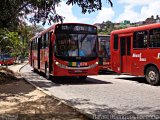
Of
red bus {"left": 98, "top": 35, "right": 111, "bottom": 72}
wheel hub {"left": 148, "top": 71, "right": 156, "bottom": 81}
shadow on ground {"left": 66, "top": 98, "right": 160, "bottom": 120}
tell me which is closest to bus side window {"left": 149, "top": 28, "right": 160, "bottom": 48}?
wheel hub {"left": 148, "top": 71, "right": 156, "bottom": 81}

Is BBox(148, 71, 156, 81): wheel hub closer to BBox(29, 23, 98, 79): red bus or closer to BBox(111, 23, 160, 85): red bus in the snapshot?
BBox(111, 23, 160, 85): red bus

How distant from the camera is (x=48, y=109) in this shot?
36.6ft

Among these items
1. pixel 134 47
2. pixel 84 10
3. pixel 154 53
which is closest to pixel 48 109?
pixel 84 10

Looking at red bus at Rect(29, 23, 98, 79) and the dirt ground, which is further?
red bus at Rect(29, 23, 98, 79)

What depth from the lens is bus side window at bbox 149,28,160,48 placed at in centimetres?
1786

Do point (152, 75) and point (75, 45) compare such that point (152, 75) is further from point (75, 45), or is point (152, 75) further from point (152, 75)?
point (75, 45)

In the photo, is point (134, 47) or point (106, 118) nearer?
point (106, 118)

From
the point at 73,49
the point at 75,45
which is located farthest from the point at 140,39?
the point at 73,49

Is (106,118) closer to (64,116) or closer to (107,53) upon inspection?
(64,116)

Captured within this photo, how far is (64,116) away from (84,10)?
9.22ft

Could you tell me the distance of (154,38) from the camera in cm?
1812

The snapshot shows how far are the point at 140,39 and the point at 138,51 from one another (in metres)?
0.64

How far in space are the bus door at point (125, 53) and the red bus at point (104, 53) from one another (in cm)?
595

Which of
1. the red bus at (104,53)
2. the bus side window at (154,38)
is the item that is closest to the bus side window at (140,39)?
the bus side window at (154,38)
